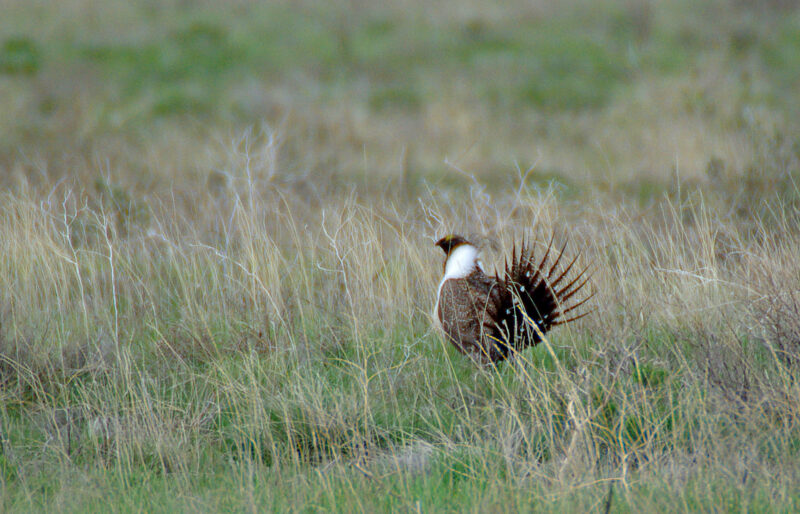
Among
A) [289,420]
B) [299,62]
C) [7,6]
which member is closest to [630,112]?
[299,62]

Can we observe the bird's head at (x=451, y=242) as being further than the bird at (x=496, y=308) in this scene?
Yes

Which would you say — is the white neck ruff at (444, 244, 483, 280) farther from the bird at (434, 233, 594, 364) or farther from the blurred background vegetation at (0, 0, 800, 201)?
the blurred background vegetation at (0, 0, 800, 201)

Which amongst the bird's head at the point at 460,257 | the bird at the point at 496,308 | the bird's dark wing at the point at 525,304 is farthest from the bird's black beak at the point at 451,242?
the bird's dark wing at the point at 525,304

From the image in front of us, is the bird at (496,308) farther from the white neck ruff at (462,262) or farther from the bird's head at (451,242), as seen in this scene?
the bird's head at (451,242)

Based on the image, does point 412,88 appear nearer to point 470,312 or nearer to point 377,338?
point 377,338

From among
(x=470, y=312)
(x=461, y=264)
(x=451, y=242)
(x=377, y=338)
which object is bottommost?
(x=377, y=338)

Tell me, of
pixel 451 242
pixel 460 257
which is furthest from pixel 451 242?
pixel 460 257

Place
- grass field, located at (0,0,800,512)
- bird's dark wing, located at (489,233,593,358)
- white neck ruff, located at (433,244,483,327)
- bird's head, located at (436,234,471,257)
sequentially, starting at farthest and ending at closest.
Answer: bird's head, located at (436,234,471,257)
white neck ruff, located at (433,244,483,327)
bird's dark wing, located at (489,233,593,358)
grass field, located at (0,0,800,512)

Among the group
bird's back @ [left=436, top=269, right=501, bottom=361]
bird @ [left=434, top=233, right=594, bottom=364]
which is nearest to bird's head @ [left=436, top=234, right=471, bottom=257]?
bird @ [left=434, top=233, right=594, bottom=364]

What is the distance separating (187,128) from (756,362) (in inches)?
416

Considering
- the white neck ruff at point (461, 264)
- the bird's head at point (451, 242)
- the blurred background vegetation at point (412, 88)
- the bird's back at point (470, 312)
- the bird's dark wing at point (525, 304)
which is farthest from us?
the blurred background vegetation at point (412, 88)

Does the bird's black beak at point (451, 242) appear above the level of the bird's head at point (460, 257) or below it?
above

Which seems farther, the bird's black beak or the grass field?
the bird's black beak

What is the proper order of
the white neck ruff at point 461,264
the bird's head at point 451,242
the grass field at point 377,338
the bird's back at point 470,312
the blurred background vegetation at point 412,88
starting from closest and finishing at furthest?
1. the grass field at point 377,338
2. the bird's back at point 470,312
3. the white neck ruff at point 461,264
4. the bird's head at point 451,242
5. the blurred background vegetation at point 412,88
